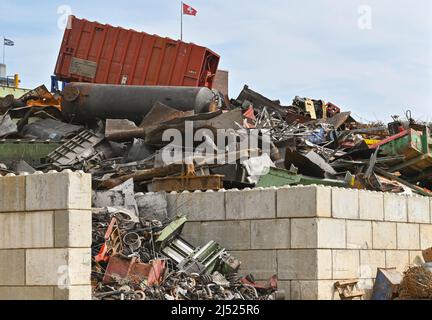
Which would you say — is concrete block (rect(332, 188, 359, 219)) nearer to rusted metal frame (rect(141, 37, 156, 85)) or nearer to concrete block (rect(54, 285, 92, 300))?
concrete block (rect(54, 285, 92, 300))

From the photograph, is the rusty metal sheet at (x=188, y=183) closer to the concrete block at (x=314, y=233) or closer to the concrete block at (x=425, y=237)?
the concrete block at (x=314, y=233)

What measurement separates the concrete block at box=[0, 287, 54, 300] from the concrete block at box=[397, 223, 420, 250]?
6.31m

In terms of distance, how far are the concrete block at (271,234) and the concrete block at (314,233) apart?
4.3 inches

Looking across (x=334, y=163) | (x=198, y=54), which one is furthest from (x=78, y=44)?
(x=334, y=163)

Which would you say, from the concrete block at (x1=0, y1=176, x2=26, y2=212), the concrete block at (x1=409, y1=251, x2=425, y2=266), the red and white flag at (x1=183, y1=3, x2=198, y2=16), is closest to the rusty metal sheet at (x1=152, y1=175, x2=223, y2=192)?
the concrete block at (x1=409, y1=251, x2=425, y2=266)

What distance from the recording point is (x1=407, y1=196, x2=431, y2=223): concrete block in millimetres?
13844

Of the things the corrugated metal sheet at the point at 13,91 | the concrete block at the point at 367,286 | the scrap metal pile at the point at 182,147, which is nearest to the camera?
the concrete block at the point at 367,286

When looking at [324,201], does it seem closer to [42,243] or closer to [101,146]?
[42,243]

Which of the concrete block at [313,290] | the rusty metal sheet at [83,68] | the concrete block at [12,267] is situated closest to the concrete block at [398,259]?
the concrete block at [313,290]

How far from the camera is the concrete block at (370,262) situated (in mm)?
12555

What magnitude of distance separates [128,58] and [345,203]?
10.9 m

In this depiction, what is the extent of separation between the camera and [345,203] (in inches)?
482

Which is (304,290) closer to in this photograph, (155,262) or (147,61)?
(155,262)

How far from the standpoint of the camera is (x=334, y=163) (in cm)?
1703
